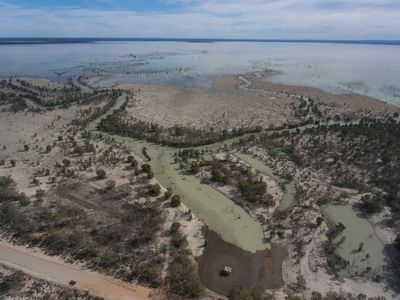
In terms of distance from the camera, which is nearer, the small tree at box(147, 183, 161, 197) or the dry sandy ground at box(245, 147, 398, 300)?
the dry sandy ground at box(245, 147, 398, 300)

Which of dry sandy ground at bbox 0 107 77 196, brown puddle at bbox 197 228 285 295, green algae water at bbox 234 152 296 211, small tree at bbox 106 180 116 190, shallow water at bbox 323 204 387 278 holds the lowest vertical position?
shallow water at bbox 323 204 387 278

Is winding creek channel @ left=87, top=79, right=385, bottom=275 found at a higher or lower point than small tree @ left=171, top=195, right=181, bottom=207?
lower

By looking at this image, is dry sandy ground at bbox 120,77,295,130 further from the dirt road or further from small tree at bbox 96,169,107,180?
the dirt road

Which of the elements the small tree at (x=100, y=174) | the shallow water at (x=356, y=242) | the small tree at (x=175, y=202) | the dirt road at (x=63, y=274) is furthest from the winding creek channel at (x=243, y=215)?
the dirt road at (x=63, y=274)

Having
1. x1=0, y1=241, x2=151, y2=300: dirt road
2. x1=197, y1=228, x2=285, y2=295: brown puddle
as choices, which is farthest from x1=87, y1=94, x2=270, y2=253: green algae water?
x1=0, y1=241, x2=151, y2=300: dirt road

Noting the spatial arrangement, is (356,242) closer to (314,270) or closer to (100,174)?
(314,270)

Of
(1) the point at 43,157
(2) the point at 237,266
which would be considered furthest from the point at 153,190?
(1) the point at 43,157

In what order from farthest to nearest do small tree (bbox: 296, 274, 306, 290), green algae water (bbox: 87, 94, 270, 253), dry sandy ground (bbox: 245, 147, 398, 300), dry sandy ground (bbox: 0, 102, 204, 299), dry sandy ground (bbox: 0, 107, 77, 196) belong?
dry sandy ground (bbox: 0, 107, 77, 196) < dry sandy ground (bbox: 0, 102, 204, 299) < green algae water (bbox: 87, 94, 270, 253) < small tree (bbox: 296, 274, 306, 290) < dry sandy ground (bbox: 245, 147, 398, 300)

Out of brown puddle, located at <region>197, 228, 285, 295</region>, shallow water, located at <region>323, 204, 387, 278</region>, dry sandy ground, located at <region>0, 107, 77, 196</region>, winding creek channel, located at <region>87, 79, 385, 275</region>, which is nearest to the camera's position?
brown puddle, located at <region>197, 228, 285, 295</region>

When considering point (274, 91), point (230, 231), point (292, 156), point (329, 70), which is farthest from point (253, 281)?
point (329, 70)
